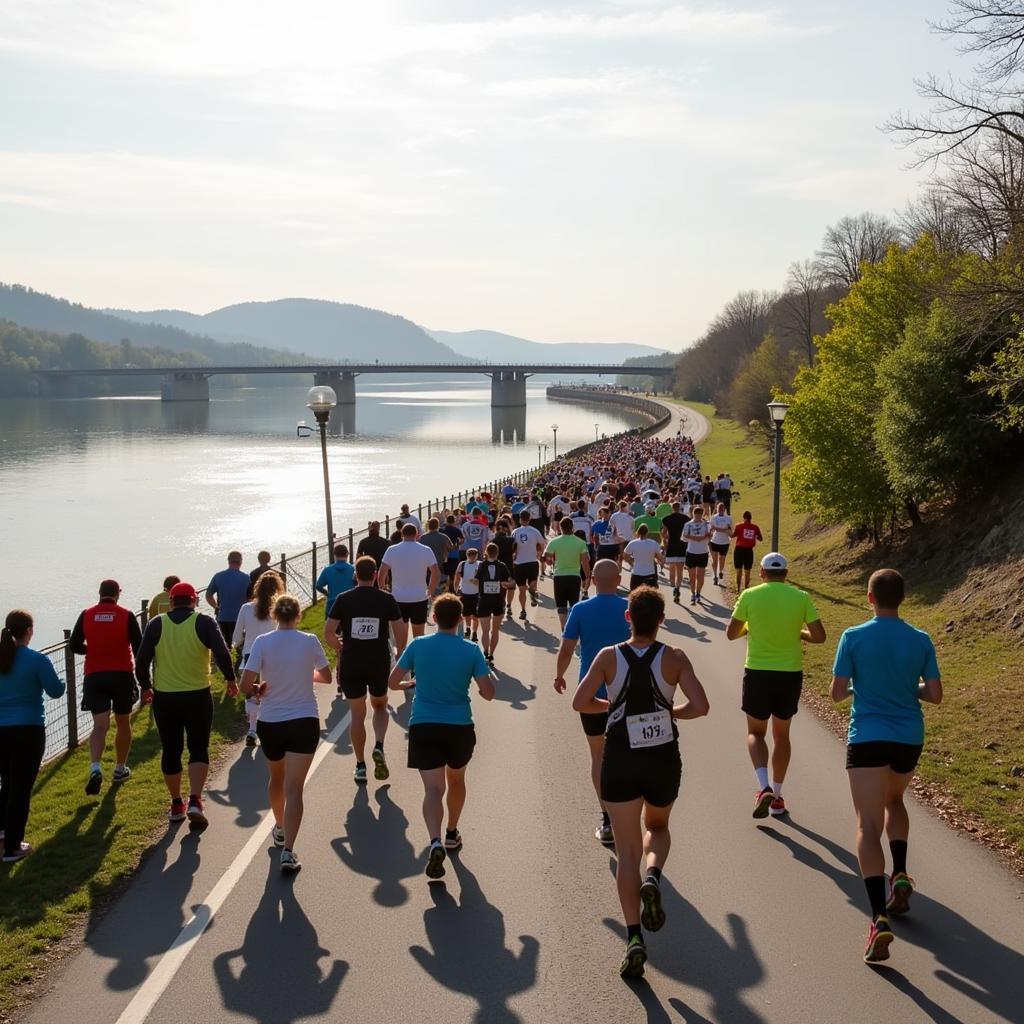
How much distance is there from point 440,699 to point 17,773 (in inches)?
120

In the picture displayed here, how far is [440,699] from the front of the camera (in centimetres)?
688

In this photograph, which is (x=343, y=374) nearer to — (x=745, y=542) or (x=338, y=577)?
(x=745, y=542)

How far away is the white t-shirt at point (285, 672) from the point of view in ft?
23.0

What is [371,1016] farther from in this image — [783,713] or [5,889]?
[783,713]

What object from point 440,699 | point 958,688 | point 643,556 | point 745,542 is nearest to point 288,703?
point 440,699

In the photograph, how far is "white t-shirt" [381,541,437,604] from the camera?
1164 centimetres

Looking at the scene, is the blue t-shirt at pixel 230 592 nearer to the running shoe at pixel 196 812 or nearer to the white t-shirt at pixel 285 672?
the running shoe at pixel 196 812

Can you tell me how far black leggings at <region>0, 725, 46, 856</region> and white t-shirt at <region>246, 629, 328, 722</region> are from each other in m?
1.76

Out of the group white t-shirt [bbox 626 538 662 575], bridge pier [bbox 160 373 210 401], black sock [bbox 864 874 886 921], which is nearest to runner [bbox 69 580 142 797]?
black sock [bbox 864 874 886 921]

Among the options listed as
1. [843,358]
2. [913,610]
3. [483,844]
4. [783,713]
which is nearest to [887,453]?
A: [913,610]

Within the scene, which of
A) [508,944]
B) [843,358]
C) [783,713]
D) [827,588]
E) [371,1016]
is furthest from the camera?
[843,358]

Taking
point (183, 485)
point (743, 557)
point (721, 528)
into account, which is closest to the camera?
point (743, 557)

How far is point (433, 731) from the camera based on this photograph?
22.5 ft

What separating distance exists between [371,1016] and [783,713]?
3926 mm
